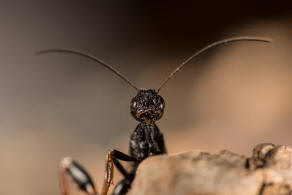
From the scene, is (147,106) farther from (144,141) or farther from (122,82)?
(122,82)

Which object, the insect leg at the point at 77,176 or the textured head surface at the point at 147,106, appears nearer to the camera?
the textured head surface at the point at 147,106

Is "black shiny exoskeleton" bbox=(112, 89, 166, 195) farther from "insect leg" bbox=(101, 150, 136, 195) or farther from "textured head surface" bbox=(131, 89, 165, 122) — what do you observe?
"insect leg" bbox=(101, 150, 136, 195)

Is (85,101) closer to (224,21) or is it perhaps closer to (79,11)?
(79,11)

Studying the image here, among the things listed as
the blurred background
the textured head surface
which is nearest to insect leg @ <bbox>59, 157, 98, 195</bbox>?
the textured head surface

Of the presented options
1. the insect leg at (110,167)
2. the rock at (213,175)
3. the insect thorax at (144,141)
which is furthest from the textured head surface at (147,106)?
the rock at (213,175)

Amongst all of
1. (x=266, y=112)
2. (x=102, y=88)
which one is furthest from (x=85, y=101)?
(x=266, y=112)

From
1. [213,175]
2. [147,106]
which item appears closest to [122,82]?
[147,106]

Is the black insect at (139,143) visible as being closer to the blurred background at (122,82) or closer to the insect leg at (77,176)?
the insect leg at (77,176)

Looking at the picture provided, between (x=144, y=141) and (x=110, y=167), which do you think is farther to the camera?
(x=144, y=141)
